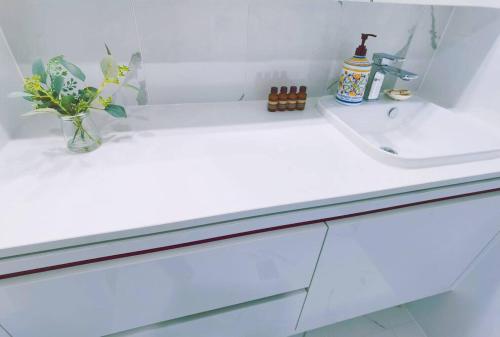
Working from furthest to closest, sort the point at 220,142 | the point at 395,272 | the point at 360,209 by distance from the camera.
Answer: the point at 395,272 < the point at 220,142 < the point at 360,209

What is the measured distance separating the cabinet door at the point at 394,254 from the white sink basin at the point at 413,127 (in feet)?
0.66

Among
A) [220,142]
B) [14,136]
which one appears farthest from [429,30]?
[14,136]

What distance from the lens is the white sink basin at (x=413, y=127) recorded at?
86 cm

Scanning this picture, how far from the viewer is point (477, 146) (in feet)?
2.76

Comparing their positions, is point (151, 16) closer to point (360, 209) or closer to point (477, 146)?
point (360, 209)

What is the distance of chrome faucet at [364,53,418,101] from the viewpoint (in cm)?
86

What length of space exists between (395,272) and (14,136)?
1.16m

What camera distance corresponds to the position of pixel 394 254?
2.52 ft

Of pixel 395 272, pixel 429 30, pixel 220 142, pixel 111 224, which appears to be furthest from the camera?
pixel 429 30

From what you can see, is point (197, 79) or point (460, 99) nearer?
point (197, 79)

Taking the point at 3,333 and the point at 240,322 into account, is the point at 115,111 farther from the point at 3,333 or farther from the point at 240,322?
the point at 240,322

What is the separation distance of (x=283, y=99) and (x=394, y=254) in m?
0.57

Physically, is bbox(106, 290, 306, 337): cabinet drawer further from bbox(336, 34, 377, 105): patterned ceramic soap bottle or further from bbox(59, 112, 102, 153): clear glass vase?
bbox(336, 34, 377, 105): patterned ceramic soap bottle

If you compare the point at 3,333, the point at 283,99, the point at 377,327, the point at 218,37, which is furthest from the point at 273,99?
the point at 377,327
